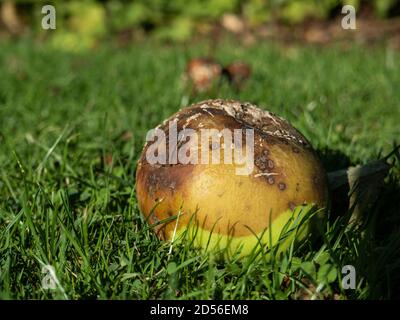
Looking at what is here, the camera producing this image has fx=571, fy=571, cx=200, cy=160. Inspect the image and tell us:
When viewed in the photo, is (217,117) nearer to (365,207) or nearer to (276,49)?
(365,207)

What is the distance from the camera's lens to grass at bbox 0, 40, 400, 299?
5.99ft

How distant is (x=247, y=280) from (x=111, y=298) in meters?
0.43

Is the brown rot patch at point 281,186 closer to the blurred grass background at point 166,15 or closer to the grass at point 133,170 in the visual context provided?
the grass at point 133,170

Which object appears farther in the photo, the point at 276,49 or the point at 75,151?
the point at 276,49

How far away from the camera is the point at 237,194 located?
1.88 m

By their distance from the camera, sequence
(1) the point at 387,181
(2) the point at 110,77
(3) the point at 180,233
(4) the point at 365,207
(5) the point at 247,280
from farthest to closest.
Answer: (2) the point at 110,77
(1) the point at 387,181
(4) the point at 365,207
(3) the point at 180,233
(5) the point at 247,280

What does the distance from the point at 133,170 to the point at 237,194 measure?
3.02ft

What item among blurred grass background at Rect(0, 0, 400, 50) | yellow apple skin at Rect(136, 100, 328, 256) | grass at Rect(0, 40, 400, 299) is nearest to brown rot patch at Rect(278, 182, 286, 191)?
yellow apple skin at Rect(136, 100, 328, 256)

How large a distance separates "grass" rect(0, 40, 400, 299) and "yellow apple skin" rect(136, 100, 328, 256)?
84 millimetres

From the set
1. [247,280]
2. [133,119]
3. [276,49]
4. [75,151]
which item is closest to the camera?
[247,280]

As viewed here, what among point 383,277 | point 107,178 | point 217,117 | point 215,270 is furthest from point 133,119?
point 383,277

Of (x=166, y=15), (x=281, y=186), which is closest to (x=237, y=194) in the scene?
(x=281, y=186)

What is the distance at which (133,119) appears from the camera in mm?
3510

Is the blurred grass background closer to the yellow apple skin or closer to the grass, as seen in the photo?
the grass
